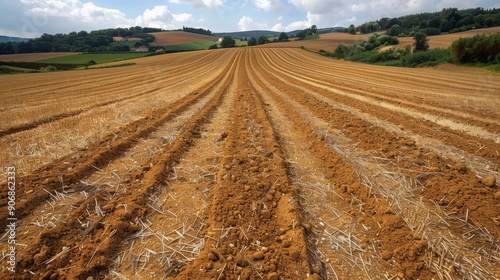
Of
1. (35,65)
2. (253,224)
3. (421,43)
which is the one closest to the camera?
(253,224)

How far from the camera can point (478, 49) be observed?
24672mm

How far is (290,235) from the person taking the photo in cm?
285

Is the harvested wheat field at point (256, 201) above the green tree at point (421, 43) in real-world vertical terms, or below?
below

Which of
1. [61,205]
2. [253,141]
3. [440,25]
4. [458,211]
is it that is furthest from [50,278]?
[440,25]

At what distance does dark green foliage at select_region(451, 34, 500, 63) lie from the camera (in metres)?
23.0

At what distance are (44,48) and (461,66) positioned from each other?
320ft

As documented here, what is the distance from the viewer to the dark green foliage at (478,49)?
2296cm

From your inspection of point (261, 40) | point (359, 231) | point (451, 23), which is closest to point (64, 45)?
point (261, 40)

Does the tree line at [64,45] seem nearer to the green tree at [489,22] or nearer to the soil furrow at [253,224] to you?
the soil furrow at [253,224]

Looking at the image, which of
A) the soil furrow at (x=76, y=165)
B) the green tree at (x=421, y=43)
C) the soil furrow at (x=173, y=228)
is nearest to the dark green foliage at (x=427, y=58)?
the green tree at (x=421, y=43)

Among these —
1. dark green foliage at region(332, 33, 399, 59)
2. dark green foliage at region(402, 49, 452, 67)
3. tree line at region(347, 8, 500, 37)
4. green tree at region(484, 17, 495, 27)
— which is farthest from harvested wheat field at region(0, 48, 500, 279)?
green tree at region(484, 17, 495, 27)

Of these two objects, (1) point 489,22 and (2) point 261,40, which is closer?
(1) point 489,22

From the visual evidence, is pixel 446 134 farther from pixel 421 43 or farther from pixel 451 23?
pixel 451 23

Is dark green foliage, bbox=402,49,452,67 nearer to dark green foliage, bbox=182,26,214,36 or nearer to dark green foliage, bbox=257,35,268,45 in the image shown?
dark green foliage, bbox=257,35,268,45
